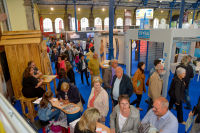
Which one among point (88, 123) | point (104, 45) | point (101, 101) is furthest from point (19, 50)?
point (104, 45)

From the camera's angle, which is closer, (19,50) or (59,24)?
(19,50)

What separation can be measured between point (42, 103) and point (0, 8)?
4.96 m

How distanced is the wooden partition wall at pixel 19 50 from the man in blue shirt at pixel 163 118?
14.4 ft

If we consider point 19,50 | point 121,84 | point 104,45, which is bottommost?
point 121,84

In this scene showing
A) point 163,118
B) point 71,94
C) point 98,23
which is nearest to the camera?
point 163,118

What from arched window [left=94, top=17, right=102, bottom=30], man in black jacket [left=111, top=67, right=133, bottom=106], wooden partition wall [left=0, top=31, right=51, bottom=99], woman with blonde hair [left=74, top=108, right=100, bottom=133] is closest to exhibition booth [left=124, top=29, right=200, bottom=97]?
man in black jacket [left=111, top=67, right=133, bottom=106]

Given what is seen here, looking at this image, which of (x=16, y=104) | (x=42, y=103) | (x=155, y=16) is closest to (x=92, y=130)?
(x=42, y=103)

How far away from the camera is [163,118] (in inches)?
85.4

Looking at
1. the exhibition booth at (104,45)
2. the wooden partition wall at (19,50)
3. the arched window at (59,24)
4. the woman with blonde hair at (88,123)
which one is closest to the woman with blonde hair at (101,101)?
the woman with blonde hair at (88,123)

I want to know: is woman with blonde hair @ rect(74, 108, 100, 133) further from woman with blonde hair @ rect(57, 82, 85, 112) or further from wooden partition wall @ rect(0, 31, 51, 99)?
wooden partition wall @ rect(0, 31, 51, 99)

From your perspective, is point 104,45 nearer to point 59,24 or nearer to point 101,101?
point 101,101

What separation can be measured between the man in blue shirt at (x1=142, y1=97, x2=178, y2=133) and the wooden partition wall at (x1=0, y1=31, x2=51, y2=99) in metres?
4.40

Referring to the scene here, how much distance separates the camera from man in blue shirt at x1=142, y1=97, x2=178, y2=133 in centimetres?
208

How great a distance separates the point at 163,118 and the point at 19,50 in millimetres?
4947
